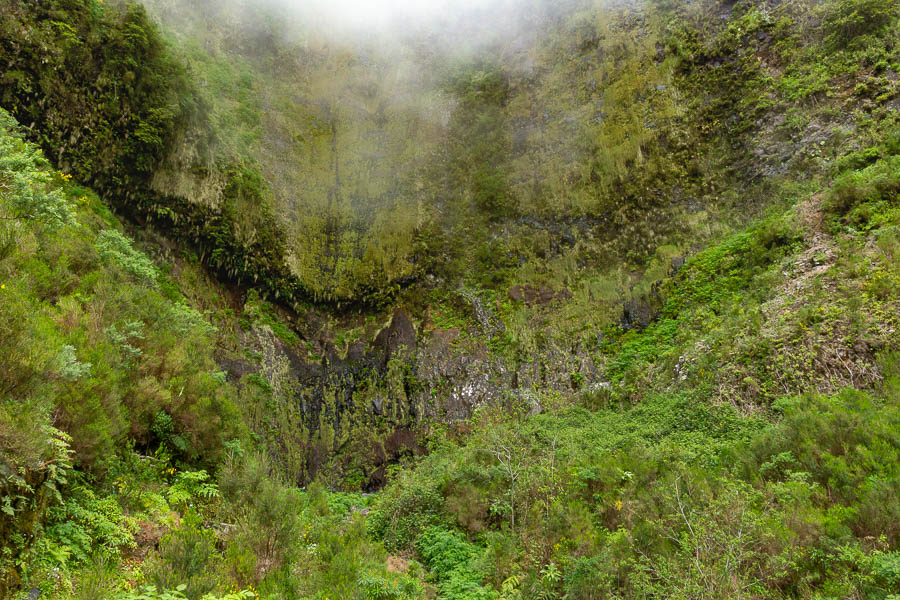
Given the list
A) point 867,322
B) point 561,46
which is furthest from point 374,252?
point 867,322

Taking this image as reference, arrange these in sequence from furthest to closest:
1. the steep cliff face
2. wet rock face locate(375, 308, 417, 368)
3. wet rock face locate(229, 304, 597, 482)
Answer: wet rock face locate(375, 308, 417, 368) < wet rock face locate(229, 304, 597, 482) < the steep cliff face

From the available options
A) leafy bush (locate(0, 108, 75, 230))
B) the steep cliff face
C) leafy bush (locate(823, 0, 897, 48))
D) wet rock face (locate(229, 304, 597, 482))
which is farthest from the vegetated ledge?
leafy bush (locate(823, 0, 897, 48))

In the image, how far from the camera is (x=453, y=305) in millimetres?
19406

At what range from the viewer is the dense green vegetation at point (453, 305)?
14.5ft

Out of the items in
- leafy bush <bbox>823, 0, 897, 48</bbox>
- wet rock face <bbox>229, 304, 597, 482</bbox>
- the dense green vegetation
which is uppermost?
leafy bush <bbox>823, 0, 897, 48</bbox>

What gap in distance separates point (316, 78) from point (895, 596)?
2917 cm

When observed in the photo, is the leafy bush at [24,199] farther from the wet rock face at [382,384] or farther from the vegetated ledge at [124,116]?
the wet rock face at [382,384]

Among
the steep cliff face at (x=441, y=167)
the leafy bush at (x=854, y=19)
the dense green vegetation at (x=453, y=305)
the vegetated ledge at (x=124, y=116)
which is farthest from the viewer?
the steep cliff face at (x=441, y=167)

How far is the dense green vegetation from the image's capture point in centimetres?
441

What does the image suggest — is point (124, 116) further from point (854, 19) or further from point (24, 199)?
point (854, 19)

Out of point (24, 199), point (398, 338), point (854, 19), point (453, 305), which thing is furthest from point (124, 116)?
point (854, 19)

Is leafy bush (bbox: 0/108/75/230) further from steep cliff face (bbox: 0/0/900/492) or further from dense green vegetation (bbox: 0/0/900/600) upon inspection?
steep cliff face (bbox: 0/0/900/492)

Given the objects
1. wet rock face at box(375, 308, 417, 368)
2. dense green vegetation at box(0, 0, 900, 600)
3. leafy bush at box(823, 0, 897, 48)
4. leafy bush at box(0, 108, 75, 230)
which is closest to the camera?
dense green vegetation at box(0, 0, 900, 600)

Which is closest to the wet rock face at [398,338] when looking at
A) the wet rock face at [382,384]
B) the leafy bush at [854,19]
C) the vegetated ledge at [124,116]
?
the wet rock face at [382,384]
